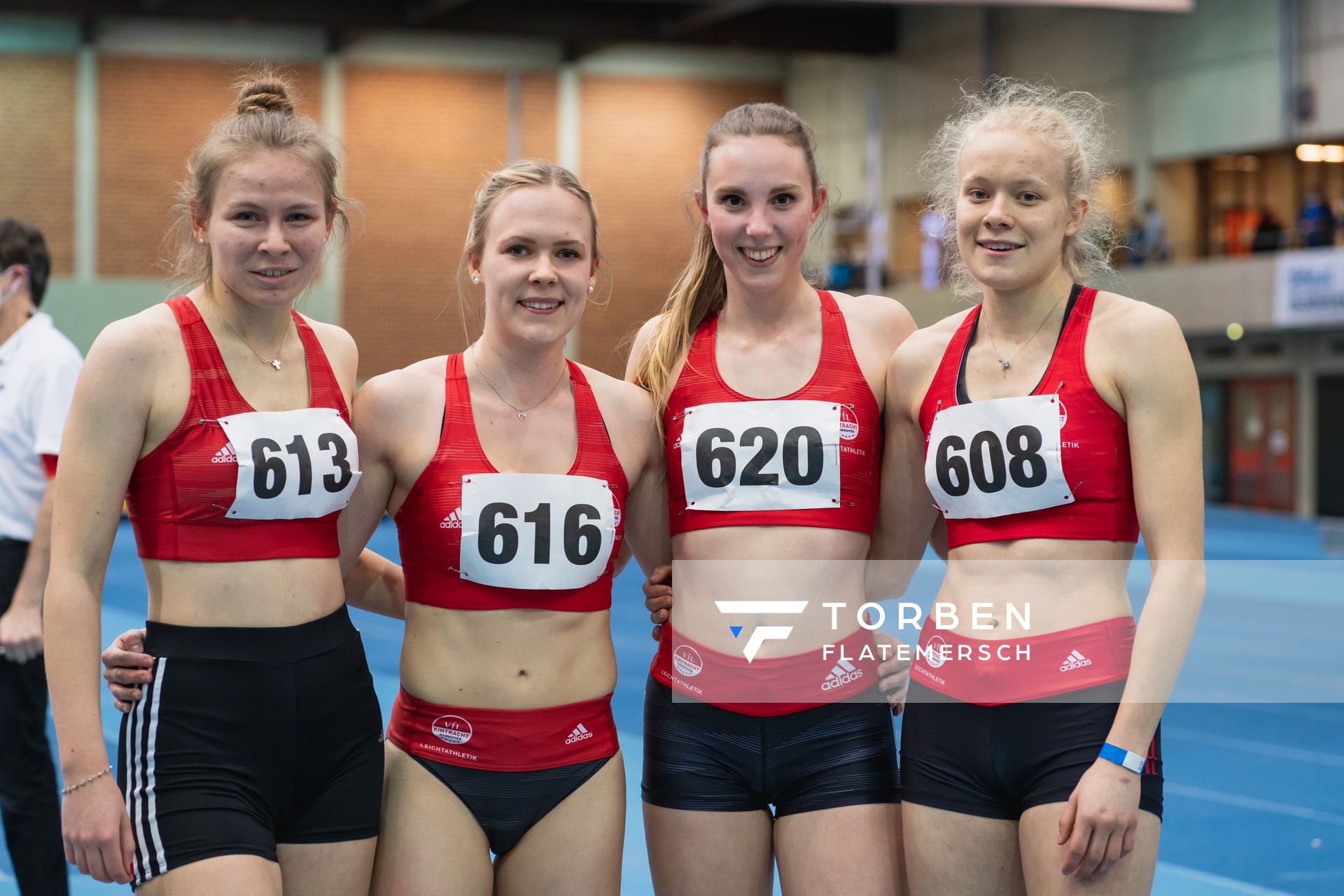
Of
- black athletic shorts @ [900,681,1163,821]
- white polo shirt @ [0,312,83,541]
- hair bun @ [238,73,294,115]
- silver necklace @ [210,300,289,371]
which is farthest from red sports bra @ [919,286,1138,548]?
white polo shirt @ [0,312,83,541]

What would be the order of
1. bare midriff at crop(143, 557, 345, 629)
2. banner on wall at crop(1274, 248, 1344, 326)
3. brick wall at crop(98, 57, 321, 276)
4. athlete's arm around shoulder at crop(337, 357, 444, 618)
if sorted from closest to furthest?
bare midriff at crop(143, 557, 345, 629) → athlete's arm around shoulder at crop(337, 357, 444, 618) → banner on wall at crop(1274, 248, 1344, 326) → brick wall at crop(98, 57, 321, 276)

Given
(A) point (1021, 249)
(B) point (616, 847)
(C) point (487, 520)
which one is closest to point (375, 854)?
(B) point (616, 847)

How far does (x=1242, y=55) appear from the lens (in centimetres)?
2086

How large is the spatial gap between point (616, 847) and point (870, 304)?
138cm

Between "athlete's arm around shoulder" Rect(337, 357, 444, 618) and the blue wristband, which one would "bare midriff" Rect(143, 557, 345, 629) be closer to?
"athlete's arm around shoulder" Rect(337, 357, 444, 618)

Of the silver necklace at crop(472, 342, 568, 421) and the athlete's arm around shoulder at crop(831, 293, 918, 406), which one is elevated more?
the athlete's arm around shoulder at crop(831, 293, 918, 406)

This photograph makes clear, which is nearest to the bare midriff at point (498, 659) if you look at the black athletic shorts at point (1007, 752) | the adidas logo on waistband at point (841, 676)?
the adidas logo on waistband at point (841, 676)

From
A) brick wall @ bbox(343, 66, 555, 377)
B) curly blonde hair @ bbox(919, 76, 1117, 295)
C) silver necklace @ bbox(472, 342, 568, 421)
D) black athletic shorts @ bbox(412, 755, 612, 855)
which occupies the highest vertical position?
brick wall @ bbox(343, 66, 555, 377)

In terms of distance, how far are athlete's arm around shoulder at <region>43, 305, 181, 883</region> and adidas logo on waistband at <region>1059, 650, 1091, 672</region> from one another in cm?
178

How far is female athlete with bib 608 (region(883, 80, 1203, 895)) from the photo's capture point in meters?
2.61

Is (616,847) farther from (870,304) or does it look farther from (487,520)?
(870,304)

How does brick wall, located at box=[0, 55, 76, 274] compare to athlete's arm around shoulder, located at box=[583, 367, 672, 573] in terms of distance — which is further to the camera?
brick wall, located at box=[0, 55, 76, 274]

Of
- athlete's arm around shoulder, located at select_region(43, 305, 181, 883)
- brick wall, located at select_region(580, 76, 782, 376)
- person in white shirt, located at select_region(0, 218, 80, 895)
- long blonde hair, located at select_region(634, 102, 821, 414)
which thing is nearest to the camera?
athlete's arm around shoulder, located at select_region(43, 305, 181, 883)

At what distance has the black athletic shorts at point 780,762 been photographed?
3.05m
